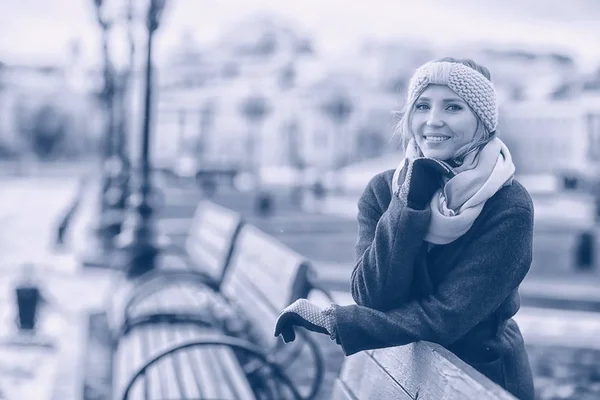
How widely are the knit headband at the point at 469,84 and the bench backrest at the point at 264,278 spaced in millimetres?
1432

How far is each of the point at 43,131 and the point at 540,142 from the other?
3996cm

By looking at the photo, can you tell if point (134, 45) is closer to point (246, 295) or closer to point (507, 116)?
point (246, 295)

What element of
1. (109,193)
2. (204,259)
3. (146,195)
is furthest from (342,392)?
(109,193)

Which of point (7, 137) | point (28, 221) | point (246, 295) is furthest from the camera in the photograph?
A: point (7, 137)

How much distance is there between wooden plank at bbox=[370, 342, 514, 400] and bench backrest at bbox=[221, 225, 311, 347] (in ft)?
3.85

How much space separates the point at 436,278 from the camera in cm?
193

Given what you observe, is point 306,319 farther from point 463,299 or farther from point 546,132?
point 546,132

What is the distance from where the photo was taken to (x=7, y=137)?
222ft

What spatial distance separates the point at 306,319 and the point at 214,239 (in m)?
3.63

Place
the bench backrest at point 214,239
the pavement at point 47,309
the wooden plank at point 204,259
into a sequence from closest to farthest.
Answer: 1. the pavement at point 47,309
2. the bench backrest at point 214,239
3. the wooden plank at point 204,259

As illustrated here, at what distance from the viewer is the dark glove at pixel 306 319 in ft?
6.19

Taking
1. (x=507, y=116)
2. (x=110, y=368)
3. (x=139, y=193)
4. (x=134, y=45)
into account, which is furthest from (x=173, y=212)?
(x=507, y=116)

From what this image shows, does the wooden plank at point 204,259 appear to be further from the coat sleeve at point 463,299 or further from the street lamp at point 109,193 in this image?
the street lamp at point 109,193

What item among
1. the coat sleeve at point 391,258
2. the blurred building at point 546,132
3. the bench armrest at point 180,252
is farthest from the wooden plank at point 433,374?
the blurred building at point 546,132
